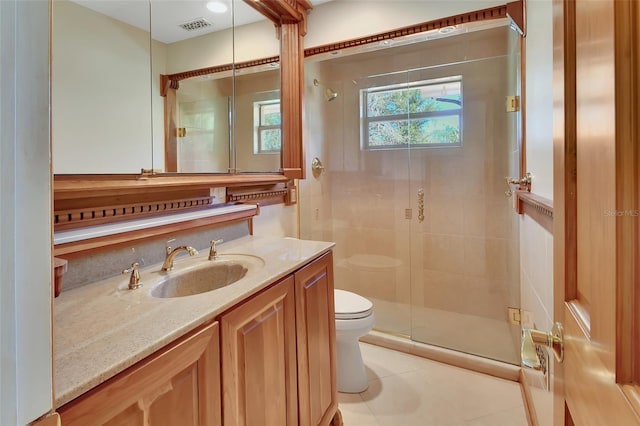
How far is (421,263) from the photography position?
2754 millimetres

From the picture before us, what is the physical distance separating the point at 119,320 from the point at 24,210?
0.55m

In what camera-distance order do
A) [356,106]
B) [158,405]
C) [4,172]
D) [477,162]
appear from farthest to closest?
1. [356,106]
2. [477,162]
3. [158,405]
4. [4,172]

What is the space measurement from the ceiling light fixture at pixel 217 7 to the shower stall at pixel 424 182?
86 centimetres

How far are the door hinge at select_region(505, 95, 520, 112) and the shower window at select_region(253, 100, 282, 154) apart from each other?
1485mm

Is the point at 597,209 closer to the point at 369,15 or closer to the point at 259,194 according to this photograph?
the point at 259,194

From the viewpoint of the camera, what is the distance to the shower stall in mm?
2365

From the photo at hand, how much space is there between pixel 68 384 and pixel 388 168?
103 inches

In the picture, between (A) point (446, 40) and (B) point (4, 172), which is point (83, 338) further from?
(A) point (446, 40)

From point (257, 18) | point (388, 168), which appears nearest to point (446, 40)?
point (388, 168)

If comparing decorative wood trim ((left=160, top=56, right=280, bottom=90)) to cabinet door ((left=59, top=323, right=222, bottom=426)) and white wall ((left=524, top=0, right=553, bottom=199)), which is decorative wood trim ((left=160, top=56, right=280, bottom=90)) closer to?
cabinet door ((left=59, top=323, right=222, bottom=426))

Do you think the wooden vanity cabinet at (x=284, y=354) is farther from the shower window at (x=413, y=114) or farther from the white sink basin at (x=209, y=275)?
the shower window at (x=413, y=114)

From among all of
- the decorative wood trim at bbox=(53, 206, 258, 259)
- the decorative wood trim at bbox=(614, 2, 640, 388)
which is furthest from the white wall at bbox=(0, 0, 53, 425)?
the decorative wood trim at bbox=(614, 2, 640, 388)

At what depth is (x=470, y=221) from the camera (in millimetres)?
2547

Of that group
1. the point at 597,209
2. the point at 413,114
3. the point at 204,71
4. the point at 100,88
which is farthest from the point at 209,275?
the point at 413,114
